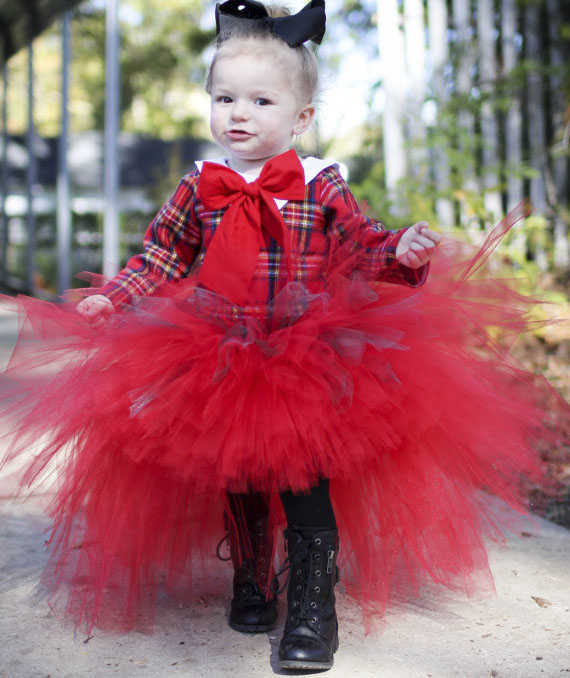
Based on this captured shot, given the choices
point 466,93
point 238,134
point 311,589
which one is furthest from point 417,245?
point 466,93

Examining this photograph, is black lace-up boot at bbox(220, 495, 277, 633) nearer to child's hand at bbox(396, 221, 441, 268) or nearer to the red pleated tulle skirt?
the red pleated tulle skirt

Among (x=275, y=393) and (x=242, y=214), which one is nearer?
(x=275, y=393)

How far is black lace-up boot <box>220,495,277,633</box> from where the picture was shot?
2109 mm

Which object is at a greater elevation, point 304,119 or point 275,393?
point 304,119

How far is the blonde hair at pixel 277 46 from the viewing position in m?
2.25

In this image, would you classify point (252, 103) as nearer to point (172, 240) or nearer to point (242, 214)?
point (242, 214)

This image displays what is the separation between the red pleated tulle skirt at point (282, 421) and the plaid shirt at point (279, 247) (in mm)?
81

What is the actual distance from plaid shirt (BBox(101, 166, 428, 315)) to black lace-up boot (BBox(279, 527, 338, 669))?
57cm

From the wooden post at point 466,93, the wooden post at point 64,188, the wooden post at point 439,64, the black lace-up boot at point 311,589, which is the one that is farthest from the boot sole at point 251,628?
the wooden post at point 64,188

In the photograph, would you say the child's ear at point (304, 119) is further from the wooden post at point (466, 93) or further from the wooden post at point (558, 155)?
the wooden post at point (558, 155)

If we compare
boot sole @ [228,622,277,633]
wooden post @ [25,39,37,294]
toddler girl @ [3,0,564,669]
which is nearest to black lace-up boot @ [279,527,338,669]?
toddler girl @ [3,0,564,669]

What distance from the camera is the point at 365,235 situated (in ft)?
7.15

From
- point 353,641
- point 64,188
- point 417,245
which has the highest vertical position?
point 64,188

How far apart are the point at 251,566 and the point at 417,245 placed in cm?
92
